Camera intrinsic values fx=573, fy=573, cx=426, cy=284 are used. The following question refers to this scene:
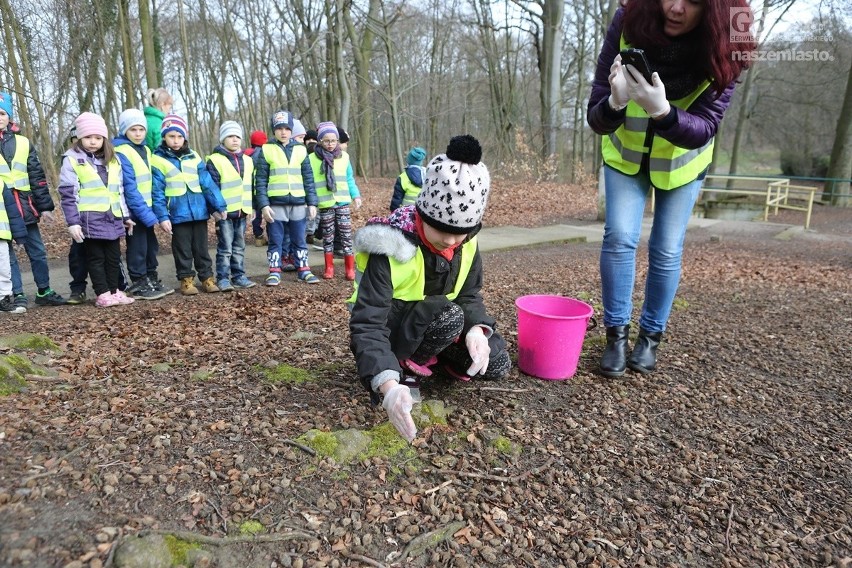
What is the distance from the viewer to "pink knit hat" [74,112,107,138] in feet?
14.9

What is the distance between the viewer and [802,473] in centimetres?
228

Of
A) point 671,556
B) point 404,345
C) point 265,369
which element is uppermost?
point 404,345

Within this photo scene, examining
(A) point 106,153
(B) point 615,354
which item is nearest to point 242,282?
(A) point 106,153

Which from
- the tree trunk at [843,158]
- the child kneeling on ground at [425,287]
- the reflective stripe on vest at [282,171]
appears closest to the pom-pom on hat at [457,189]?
the child kneeling on ground at [425,287]

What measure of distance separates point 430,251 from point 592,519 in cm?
121

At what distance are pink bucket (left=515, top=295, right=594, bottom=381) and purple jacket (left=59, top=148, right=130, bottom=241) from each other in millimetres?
3618

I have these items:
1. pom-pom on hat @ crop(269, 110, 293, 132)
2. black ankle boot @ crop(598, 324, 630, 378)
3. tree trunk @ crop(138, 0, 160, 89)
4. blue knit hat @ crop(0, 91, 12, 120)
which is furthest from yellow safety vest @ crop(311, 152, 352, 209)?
tree trunk @ crop(138, 0, 160, 89)

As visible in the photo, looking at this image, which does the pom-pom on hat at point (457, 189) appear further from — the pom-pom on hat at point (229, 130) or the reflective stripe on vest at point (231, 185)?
the pom-pom on hat at point (229, 130)

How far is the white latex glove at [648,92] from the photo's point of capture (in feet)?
7.66

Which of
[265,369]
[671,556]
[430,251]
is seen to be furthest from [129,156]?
[671,556]

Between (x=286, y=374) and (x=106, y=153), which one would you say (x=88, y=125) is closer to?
(x=106, y=153)

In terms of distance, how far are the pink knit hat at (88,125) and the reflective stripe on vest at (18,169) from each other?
1.80ft

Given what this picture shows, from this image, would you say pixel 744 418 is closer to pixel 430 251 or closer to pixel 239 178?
pixel 430 251

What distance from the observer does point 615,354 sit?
3.02 meters
